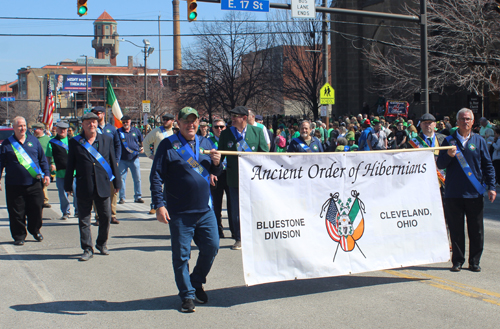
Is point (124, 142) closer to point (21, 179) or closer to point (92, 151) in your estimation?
point (21, 179)

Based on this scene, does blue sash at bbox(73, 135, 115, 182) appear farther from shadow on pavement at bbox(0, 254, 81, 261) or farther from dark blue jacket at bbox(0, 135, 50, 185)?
dark blue jacket at bbox(0, 135, 50, 185)

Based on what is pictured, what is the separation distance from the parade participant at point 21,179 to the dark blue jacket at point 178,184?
4095mm

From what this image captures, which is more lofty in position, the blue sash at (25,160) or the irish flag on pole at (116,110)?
the irish flag on pole at (116,110)

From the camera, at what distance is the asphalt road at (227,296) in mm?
4766

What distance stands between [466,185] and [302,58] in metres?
30.9

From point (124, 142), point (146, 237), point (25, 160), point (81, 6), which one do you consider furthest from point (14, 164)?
point (81, 6)

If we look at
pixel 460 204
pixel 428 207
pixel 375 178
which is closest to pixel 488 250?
pixel 460 204

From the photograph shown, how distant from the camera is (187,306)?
4.98 metres

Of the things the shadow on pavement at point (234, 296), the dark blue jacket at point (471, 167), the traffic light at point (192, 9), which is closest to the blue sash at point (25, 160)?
the shadow on pavement at point (234, 296)

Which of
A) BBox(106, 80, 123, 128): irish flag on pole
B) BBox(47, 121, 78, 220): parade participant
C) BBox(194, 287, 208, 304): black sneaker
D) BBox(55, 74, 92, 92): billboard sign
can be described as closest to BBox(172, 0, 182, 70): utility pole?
BBox(55, 74, 92, 92): billboard sign

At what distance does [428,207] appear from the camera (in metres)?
6.00

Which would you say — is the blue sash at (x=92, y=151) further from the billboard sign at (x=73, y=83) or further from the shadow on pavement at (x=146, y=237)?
the billboard sign at (x=73, y=83)

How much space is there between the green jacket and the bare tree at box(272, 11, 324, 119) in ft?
90.8

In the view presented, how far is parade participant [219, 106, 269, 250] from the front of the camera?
7555mm
